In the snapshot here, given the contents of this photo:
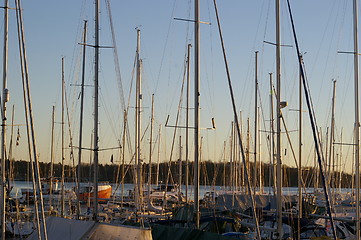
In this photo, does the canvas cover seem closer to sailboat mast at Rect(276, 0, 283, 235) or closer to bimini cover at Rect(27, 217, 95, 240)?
bimini cover at Rect(27, 217, 95, 240)

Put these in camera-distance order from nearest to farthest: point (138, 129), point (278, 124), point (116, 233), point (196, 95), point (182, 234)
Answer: point (116, 233), point (182, 234), point (196, 95), point (278, 124), point (138, 129)

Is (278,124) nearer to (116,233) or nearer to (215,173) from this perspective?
(116,233)

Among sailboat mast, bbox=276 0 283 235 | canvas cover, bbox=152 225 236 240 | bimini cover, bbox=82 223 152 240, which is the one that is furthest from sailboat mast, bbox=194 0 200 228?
bimini cover, bbox=82 223 152 240

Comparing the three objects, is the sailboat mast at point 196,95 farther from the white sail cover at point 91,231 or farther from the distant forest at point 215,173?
the distant forest at point 215,173

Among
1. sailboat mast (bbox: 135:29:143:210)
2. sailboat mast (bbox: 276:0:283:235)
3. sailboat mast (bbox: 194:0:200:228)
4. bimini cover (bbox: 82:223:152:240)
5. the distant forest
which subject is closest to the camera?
bimini cover (bbox: 82:223:152:240)

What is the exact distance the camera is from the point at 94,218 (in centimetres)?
1808

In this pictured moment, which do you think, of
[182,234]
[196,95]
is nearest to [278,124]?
[196,95]

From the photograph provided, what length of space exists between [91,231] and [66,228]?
117 cm

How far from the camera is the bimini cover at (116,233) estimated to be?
637 inches

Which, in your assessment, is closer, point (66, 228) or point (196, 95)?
point (66, 228)

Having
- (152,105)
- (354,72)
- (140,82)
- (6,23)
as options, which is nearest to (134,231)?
(6,23)

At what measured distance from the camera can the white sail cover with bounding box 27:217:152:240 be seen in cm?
1622

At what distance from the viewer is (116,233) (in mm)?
16391

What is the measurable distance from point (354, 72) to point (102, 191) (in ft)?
171
